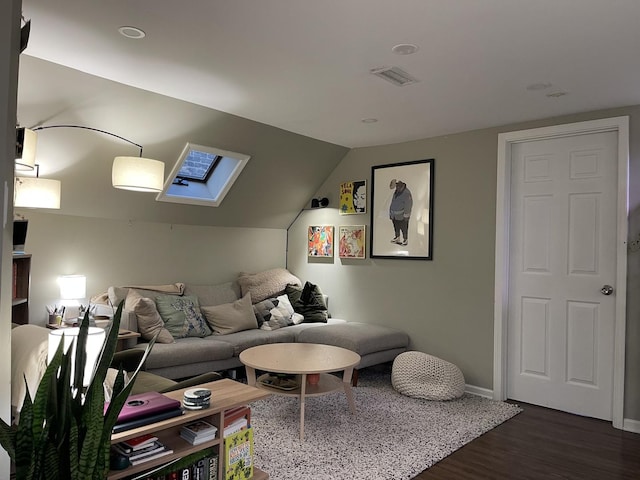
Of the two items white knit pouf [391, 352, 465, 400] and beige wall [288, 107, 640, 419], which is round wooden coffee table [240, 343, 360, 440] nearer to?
white knit pouf [391, 352, 465, 400]

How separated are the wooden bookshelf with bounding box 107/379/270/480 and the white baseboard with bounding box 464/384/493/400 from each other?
2.59 meters

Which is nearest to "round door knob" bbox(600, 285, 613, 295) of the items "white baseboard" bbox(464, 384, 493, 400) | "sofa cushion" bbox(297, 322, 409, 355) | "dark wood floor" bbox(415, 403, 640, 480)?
"dark wood floor" bbox(415, 403, 640, 480)

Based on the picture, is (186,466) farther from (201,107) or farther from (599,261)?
(599,261)

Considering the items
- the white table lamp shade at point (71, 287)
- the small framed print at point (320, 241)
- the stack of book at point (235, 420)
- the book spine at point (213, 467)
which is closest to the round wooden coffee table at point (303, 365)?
the stack of book at point (235, 420)

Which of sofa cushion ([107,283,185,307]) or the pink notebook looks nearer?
the pink notebook

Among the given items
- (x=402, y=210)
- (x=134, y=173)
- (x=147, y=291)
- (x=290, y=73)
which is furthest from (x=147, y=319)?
(x=402, y=210)

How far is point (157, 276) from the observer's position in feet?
15.8

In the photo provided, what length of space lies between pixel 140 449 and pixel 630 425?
3.43 metres

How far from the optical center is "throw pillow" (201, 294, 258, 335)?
466 cm

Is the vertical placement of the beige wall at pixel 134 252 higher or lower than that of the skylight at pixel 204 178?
lower

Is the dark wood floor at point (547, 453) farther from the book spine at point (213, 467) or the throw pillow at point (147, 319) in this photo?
the throw pillow at point (147, 319)

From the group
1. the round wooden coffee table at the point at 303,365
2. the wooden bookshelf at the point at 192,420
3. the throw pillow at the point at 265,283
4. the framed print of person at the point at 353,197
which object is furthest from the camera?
the throw pillow at the point at 265,283

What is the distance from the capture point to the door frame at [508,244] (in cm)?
358

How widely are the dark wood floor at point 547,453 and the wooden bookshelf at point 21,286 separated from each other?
2.85 meters
